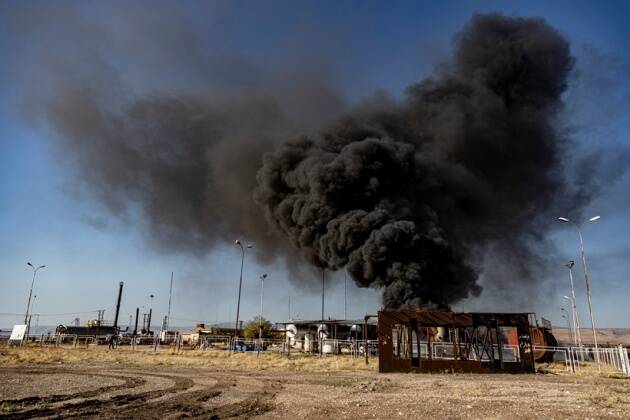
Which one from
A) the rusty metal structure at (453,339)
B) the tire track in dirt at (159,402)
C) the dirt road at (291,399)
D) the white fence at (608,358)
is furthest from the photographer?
the rusty metal structure at (453,339)

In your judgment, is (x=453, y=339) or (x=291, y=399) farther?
(x=453, y=339)

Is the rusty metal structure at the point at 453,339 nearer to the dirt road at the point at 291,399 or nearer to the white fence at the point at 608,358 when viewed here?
the white fence at the point at 608,358

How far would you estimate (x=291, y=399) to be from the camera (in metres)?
12.6

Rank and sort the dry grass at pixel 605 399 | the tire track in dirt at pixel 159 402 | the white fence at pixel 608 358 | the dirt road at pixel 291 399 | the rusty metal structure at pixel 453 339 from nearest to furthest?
the tire track in dirt at pixel 159 402 → the dirt road at pixel 291 399 → the dry grass at pixel 605 399 → the white fence at pixel 608 358 → the rusty metal structure at pixel 453 339

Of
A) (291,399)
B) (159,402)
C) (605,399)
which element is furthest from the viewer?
(291,399)

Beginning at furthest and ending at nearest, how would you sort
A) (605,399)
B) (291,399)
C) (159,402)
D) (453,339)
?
(453,339)
(291,399)
(605,399)
(159,402)

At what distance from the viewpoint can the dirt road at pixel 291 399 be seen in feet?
32.6

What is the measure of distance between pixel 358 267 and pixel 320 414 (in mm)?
24521

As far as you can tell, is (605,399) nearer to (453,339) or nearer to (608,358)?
(453,339)

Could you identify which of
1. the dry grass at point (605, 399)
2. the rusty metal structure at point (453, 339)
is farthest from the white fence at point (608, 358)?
the dry grass at point (605, 399)

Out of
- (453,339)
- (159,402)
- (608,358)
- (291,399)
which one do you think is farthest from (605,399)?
(608,358)

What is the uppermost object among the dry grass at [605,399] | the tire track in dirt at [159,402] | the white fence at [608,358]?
the white fence at [608,358]

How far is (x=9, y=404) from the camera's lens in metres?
10.5

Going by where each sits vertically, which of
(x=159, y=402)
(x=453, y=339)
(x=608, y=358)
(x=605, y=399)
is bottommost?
(x=159, y=402)
